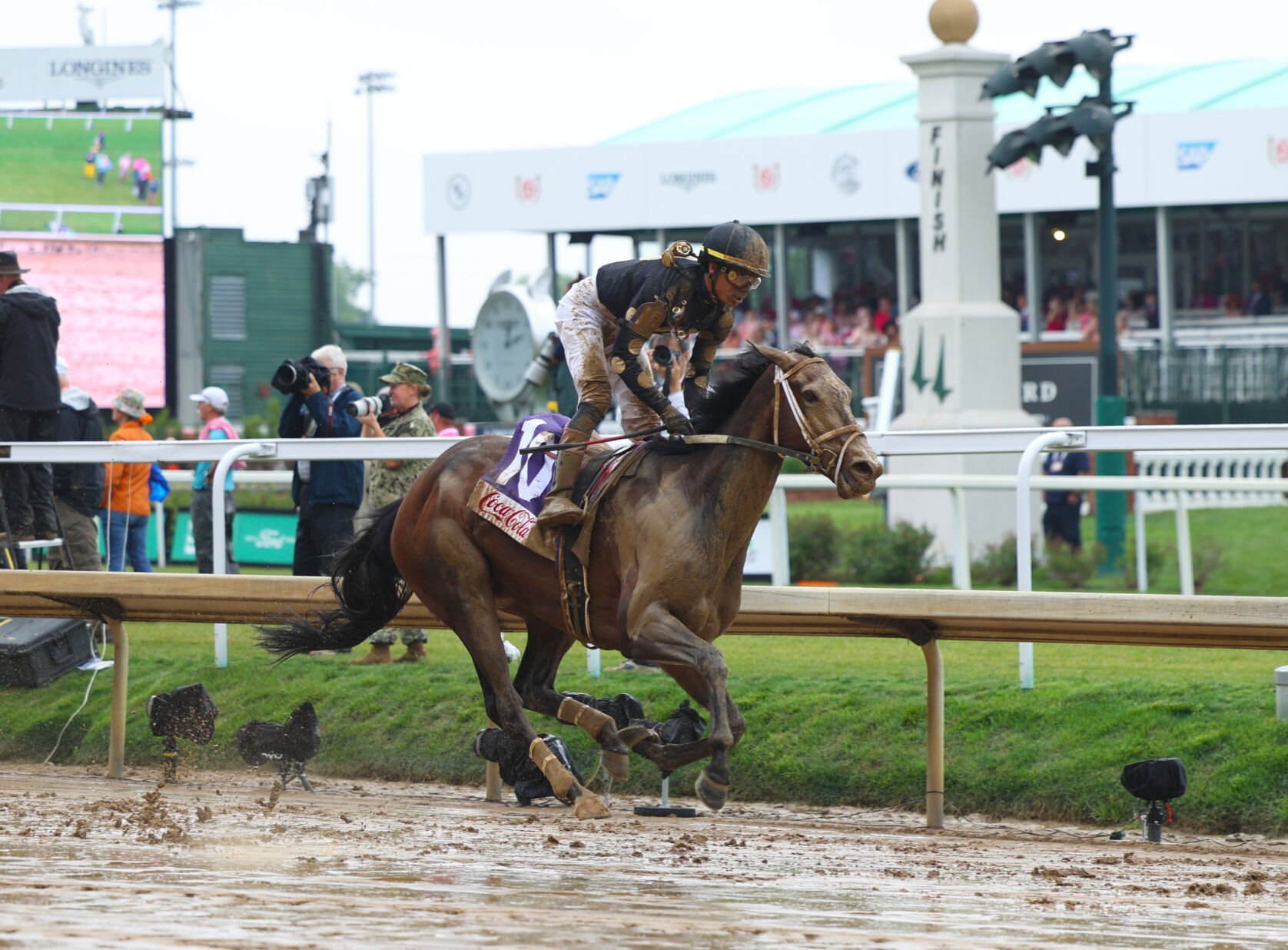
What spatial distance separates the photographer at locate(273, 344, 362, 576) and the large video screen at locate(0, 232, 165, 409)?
53.7 ft

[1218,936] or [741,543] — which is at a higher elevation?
[741,543]

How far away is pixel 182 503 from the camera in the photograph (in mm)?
18234

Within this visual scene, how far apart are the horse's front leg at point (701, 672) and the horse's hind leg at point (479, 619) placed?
0.90m

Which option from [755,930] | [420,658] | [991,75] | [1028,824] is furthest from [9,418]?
[991,75]

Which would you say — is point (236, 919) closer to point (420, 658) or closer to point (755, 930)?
point (755, 930)

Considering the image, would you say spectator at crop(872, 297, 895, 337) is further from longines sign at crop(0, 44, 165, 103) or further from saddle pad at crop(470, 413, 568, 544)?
saddle pad at crop(470, 413, 568, 544)

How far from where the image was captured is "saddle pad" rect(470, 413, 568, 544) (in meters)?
6.55

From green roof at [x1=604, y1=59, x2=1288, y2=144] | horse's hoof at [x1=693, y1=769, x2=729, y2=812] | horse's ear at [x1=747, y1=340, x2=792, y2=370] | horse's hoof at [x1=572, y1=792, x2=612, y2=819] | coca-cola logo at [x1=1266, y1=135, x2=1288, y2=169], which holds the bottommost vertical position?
horse's hoof at [x1=572, y1=792, x2=612, y2=819]

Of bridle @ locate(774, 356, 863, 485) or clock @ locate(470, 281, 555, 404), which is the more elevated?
clock @ locate(470, 281, 555, 404)

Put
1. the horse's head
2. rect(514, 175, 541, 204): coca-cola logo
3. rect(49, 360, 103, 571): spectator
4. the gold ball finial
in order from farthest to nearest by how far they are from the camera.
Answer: rect(514, 175, 541, 204): coca-cola logo → the gold ball finial → rect(49, 360, 103, 571): spectator → the horse's head

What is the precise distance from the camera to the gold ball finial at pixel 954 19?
16.9 meters

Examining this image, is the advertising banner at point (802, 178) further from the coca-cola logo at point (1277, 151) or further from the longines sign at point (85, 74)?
the longines sign at point (85, 74)

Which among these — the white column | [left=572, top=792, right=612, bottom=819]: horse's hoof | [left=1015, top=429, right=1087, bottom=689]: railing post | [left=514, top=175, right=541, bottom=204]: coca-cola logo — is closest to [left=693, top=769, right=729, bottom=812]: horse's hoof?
[left=572, top=792, right=612, bottom=819]: horse's hoof

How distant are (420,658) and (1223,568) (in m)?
7.70
